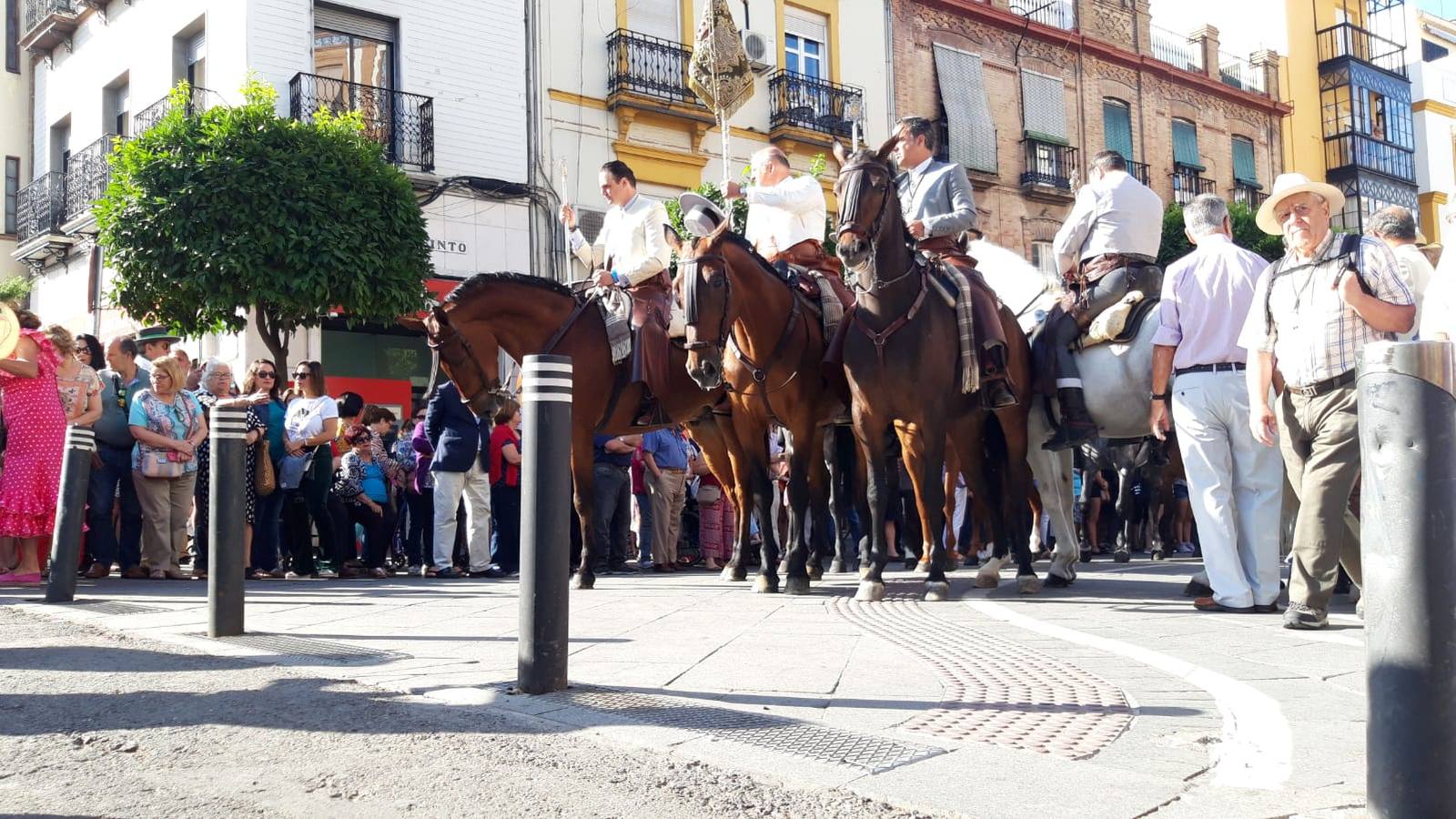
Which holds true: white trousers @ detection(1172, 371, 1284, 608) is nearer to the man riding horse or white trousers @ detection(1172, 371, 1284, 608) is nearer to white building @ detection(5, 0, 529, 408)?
the man riding horse

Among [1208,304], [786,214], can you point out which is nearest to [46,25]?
[786,214]

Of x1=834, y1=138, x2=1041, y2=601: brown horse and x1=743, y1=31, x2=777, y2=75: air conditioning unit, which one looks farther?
x1=743, y1=31, x2=777, y2=75: air conditioning unit

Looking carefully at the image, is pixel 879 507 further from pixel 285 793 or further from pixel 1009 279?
pixel 285 793

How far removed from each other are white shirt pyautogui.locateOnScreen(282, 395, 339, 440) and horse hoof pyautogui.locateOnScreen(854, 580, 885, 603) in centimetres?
556

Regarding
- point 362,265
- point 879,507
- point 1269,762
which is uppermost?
point 362,265

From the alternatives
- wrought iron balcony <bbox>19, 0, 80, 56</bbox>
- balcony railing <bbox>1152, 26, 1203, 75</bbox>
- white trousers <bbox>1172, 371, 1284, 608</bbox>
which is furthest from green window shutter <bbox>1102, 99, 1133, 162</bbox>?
white trousers <bbox>1172, 371, 1284, 608</bbox>

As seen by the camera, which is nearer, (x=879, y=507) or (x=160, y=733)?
(x=160, y=733)

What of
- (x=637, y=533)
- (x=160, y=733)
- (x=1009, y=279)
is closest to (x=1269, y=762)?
(x=160, y=733)

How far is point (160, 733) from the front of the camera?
369 cm

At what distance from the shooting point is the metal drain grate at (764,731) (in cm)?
324

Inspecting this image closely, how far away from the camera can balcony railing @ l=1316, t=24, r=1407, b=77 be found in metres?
39.8

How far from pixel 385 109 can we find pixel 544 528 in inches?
763

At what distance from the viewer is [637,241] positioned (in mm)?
8930

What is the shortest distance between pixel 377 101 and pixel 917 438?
1701 cm
